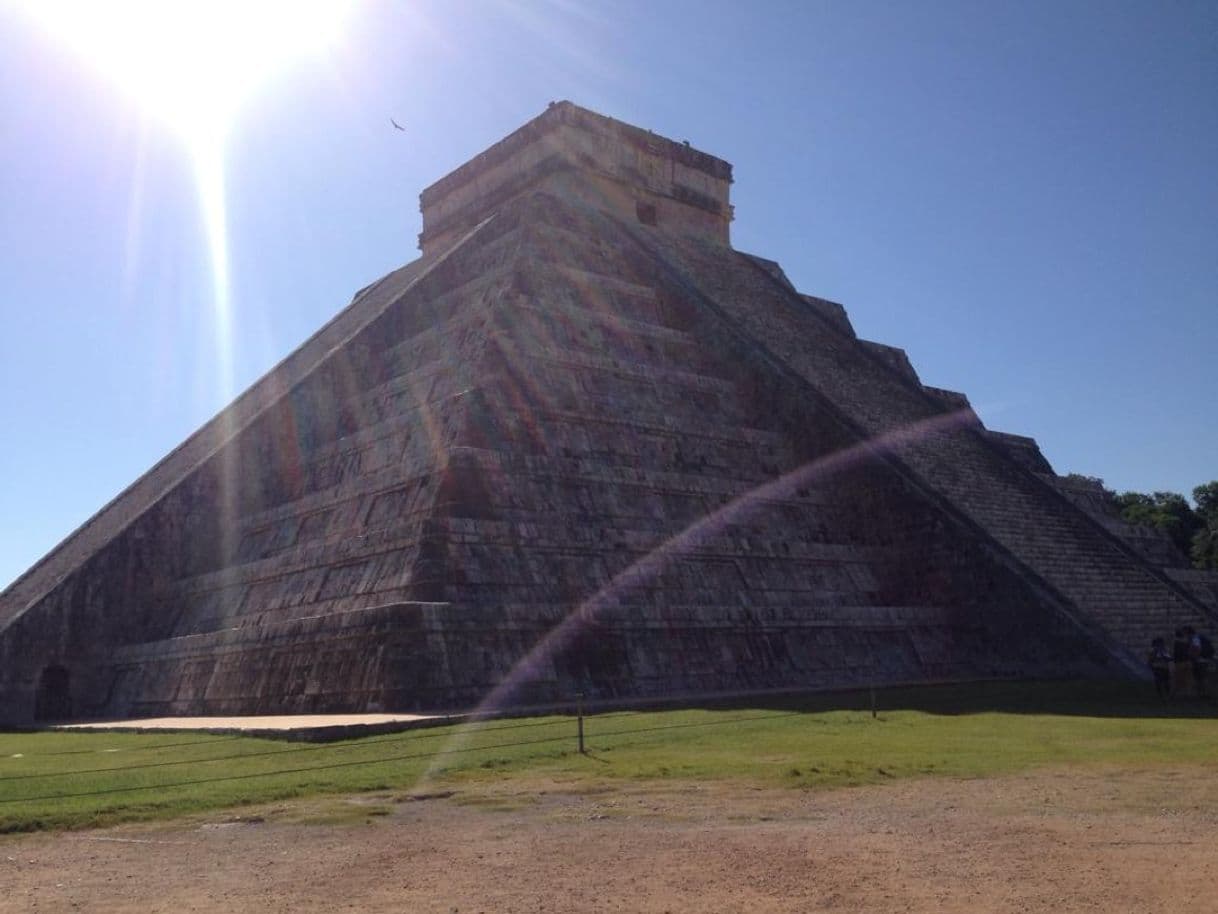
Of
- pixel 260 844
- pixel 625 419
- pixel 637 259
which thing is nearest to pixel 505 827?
pixel 260 844

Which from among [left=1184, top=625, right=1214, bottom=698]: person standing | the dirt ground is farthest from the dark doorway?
[left=1184, top=625, right=1214, bottom=698]: person standing

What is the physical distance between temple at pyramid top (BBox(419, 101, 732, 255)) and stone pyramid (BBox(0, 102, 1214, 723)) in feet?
9.94

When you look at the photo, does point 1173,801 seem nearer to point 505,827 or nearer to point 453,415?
point 505,827

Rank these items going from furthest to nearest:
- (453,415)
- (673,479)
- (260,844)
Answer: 1. (673,479)
2. (453,415)
3. (260,844)

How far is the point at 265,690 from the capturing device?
13.6 meters

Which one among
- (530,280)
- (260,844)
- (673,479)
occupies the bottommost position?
(260,844)

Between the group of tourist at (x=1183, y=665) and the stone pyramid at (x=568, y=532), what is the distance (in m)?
1.94

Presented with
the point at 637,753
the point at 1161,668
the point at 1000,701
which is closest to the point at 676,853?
the point at 637,753

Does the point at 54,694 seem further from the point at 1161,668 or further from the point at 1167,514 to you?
the point at 1167,514

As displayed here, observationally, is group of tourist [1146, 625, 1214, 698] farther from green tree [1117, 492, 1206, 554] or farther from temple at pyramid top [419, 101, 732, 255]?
green tree [1117, 492, 1206, 554]

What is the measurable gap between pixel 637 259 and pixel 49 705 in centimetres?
1326

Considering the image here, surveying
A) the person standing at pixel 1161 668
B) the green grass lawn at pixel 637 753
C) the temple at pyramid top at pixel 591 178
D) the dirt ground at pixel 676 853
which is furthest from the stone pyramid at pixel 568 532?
the dirt ground at pixel 676 853

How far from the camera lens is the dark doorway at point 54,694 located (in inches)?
674

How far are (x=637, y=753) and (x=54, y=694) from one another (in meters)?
11.8
